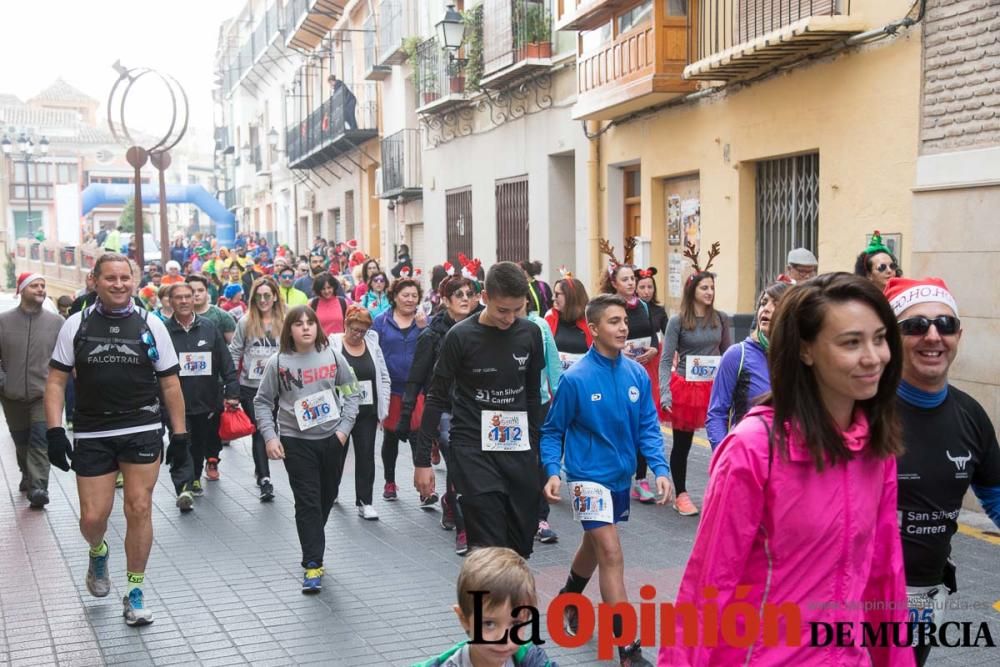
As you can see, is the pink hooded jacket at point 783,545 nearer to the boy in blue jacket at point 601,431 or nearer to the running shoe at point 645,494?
the boy in blue jacket at point 601,431

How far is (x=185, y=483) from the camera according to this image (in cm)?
909

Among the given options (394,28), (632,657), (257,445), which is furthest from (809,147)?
(394,28)

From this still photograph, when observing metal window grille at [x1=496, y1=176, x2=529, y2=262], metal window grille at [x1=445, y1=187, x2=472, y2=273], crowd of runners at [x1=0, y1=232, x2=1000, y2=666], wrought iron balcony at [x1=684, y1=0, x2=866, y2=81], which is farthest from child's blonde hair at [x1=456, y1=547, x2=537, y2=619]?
metal window grille at [x1=445, y1=187, x2=472, y2=273]

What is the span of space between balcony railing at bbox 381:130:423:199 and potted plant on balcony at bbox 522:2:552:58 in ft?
26.2

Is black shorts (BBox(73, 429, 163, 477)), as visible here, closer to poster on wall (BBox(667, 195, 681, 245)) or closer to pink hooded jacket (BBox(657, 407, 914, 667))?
pink hooded jacket (BBox(657, 407, 914, 667))

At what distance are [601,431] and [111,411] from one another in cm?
269

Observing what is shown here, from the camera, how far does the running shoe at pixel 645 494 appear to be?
8.98m

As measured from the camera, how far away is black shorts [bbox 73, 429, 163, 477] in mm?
6148

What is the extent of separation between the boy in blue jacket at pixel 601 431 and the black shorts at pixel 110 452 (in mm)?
2252

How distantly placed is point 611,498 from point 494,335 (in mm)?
1098

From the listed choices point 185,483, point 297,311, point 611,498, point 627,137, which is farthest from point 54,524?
point 627,137

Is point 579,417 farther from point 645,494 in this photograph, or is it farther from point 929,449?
point 645,494

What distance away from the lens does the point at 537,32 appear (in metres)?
19.6

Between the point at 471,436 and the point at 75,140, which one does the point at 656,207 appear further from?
the point at 75,140
